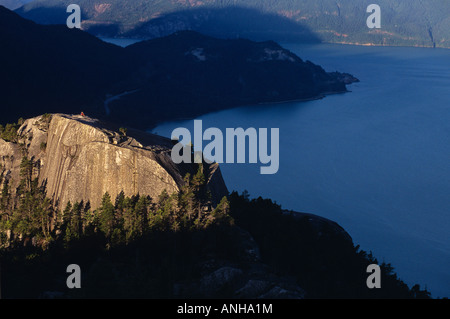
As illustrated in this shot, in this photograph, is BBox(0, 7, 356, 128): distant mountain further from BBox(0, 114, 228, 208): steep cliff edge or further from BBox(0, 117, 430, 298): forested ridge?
BBox(0, 117, 430, 298): forested ridge

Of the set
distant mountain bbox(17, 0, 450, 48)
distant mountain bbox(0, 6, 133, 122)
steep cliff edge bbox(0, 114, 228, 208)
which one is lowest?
steep cliff edge bbox(0, 114, 228, 208)

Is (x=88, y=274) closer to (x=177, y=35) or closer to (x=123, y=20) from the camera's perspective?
(x=177, y=35)

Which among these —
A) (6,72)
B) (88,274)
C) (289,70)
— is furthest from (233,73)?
(88,274)

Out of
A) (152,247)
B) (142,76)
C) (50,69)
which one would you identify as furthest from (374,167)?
(142,76)

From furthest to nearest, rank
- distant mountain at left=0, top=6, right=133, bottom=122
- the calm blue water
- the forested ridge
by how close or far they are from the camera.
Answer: distant mountain at left=0, top=6, right=133, bottom=122, the calm blue water, the forested ridge


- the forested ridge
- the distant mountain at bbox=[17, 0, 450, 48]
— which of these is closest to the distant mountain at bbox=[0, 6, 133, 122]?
the forested ridge
